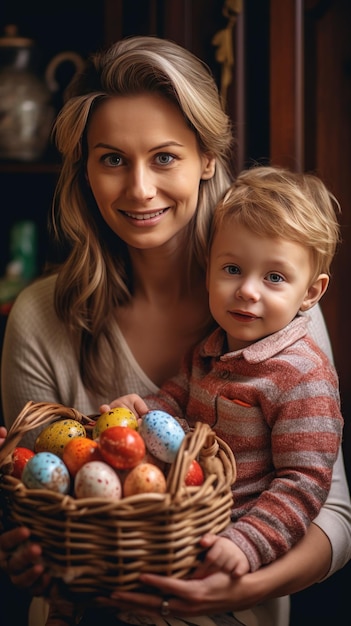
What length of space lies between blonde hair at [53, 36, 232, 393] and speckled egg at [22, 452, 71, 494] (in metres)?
0.51

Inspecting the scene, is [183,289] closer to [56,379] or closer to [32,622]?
A: [56,379]

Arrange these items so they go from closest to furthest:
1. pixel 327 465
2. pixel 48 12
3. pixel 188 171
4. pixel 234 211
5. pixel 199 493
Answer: pixel 199 493, pixel 327 465, pixel 234 211, pixel 188 171, pixel 48 12

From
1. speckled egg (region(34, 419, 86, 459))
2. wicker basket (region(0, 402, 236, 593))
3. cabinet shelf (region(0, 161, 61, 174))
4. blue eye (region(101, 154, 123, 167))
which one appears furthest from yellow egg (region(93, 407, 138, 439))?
cabinet shelf (region(0, 161, 61, 174))

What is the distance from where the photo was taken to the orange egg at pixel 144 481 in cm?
108

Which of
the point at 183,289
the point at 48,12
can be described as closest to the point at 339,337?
the point at 183,289

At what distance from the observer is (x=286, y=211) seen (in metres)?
1.30

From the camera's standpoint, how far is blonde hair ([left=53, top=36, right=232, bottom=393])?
4.74 feet

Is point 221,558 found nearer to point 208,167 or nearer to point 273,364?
point 273,364

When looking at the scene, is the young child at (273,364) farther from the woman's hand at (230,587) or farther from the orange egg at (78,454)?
the orange egg at (78,454)

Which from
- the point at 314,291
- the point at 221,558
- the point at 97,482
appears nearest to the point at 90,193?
the point at 314,291

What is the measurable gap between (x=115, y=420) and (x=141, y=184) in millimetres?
Result: 477

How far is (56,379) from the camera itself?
1667mm

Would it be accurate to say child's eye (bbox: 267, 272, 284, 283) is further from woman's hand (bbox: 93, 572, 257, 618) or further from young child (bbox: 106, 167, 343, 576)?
woman's hand (bbox: 93, 572, 257, 618)

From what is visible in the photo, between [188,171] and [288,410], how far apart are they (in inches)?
21.1
